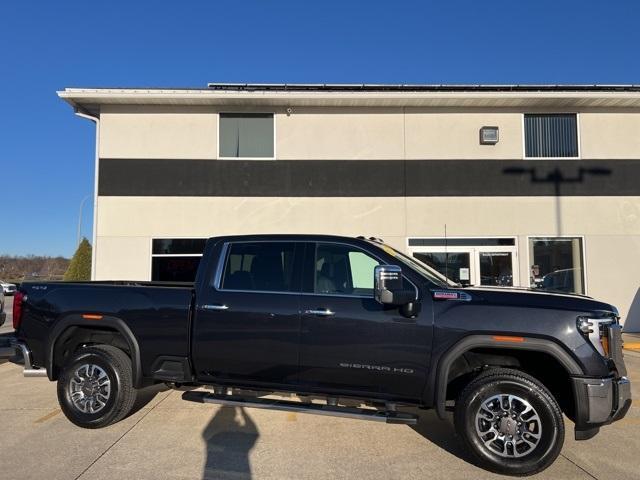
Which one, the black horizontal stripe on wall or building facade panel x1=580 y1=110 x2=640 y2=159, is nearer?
the black horizontal stripe on wall

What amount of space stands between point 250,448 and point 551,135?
11284mm

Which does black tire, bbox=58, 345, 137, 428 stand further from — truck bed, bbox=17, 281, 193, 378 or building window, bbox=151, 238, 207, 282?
building window, bbox=151, 238, 207, 282

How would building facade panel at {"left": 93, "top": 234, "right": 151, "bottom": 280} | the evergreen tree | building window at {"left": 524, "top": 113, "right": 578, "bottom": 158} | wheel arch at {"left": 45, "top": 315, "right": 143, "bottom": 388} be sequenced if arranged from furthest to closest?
the evergreen tree, building window at {"left": 524, "top": 113, "right": 578, "bottom": 158}, building facade panel at {"left": 93, "top": 234, "right": 151, "bottom": 280}, wheel arch at {"left": 45, "top": 315, "right": 143, "bottom": 388}

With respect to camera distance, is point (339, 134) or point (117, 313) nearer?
point (117, 313)

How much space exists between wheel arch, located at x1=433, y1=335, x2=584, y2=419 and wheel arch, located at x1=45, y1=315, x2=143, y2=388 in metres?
2.92

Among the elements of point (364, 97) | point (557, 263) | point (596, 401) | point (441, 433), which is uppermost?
point (364, 97)

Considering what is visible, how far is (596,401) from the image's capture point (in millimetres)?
3996

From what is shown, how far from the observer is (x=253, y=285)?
4.92 meters

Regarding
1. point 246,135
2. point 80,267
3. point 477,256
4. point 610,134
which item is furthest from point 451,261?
point 80,267

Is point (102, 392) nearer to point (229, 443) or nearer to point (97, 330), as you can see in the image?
point (97, 330)

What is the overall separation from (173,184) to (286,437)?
8.71 m

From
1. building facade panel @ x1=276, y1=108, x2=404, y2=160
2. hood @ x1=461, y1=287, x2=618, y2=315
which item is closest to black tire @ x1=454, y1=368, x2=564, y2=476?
hood @ x1=461, y1=287, x2=618, y2=315

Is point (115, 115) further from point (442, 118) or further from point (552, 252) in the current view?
point (552, 252)

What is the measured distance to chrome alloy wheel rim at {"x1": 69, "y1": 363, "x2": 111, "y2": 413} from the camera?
5.14 m
